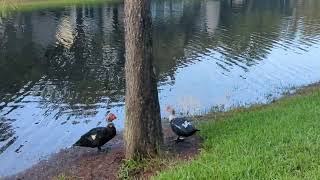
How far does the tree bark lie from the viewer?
9.56 m

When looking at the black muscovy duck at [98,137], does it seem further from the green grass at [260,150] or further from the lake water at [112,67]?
the lake water at [112,67]

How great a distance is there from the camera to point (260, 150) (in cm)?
860

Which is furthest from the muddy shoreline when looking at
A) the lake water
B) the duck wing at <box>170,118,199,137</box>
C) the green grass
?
the lake water

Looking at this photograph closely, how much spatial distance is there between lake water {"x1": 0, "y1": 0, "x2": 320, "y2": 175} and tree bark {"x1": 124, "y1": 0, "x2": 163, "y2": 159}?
447cm

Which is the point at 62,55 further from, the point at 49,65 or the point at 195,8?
the point at 195,8

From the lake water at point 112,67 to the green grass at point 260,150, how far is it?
5.85 meters

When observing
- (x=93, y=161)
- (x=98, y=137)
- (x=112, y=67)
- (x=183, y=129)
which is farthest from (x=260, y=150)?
(x=112, y=67)

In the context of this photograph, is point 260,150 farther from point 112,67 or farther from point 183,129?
point 112,67

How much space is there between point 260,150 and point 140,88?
2645 mm

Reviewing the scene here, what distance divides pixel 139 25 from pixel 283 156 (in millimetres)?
3623

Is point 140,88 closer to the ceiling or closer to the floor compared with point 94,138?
closer to the ceiling

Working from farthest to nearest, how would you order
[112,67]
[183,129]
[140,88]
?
[112,67], [183,129], [140,88]

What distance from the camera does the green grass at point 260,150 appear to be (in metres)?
7.52

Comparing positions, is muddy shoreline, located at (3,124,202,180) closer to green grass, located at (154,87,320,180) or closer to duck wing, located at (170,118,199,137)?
duck wing, located at (170,118,199,137)
